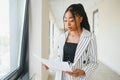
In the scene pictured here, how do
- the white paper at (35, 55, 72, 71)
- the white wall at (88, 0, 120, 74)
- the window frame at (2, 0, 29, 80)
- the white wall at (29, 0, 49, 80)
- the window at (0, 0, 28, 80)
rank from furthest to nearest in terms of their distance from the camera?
the white wall at (88, 0, 120, 74)
the white wall at (29, 0, 49, 80)
the window frame at (2, 0, 29, 80)
the window at (0, 0, 28, 80)
the white paper at (35, 55, 72, 71)

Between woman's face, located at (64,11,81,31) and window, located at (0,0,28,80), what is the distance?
3.06 ft

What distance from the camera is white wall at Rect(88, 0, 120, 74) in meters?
5.43

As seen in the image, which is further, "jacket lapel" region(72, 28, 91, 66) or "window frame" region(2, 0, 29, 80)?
"window frame" region(2, 0, 29, 80)

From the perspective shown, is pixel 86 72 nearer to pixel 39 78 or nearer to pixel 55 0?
pixel 39 78

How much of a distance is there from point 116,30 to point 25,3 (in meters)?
3.57

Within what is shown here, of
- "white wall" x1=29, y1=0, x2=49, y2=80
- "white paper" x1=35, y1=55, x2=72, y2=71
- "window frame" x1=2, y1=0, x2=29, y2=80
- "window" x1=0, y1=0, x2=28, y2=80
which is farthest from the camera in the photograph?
"white wall" x1=29, y1=0, x2=49, y2=80

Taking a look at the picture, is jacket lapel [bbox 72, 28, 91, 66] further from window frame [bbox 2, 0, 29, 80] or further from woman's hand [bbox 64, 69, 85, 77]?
window frame [bbox 2, 0, 29, 80]

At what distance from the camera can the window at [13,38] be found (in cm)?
223

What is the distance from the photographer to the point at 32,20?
9.43 feet

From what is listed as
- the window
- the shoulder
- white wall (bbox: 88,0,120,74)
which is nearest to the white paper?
the shoulder

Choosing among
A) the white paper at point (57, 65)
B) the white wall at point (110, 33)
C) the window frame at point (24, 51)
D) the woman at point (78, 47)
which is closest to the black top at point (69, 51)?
the woman at point (78, 47)

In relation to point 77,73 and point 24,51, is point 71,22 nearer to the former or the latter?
point 77,73

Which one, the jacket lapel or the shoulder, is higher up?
the shoulder

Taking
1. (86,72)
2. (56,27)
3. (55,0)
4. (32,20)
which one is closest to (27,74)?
(32,20)
